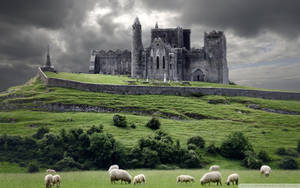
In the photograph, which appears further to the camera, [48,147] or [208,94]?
[208,94]

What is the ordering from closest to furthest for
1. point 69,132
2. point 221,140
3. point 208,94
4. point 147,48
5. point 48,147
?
point 48,147 < point 69,132 < point 221,140 < point 208,94 < point 147,48

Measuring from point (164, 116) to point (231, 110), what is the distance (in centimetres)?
1623

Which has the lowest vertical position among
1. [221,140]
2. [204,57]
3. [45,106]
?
[221,140]

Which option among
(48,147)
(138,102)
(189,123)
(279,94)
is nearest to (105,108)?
(138,102)

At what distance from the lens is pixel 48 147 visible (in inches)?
2042

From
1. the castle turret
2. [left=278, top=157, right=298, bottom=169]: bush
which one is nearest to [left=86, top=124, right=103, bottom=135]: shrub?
[left=278, top=157, right=298, bottom=169]: bush

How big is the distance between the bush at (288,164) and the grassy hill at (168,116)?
4.98ft

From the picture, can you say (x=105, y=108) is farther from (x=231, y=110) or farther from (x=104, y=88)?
(x=231, y=110)

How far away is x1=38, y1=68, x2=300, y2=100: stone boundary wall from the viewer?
292 feet

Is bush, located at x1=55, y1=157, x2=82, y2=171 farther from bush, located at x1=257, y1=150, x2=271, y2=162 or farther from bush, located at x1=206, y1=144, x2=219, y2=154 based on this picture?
bush, located at x1=257, y1=150, x2=271, y2=162

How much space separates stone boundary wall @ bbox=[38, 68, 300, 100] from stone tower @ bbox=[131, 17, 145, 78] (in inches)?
1275

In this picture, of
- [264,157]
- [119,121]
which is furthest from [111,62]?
[264,157]

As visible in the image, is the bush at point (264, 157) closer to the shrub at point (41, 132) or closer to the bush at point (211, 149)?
the bush at point (211, 149)

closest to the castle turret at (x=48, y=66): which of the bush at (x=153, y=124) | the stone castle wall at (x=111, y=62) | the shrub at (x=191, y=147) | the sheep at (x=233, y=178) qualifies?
the stone castle wall at (x=111, y=62)
